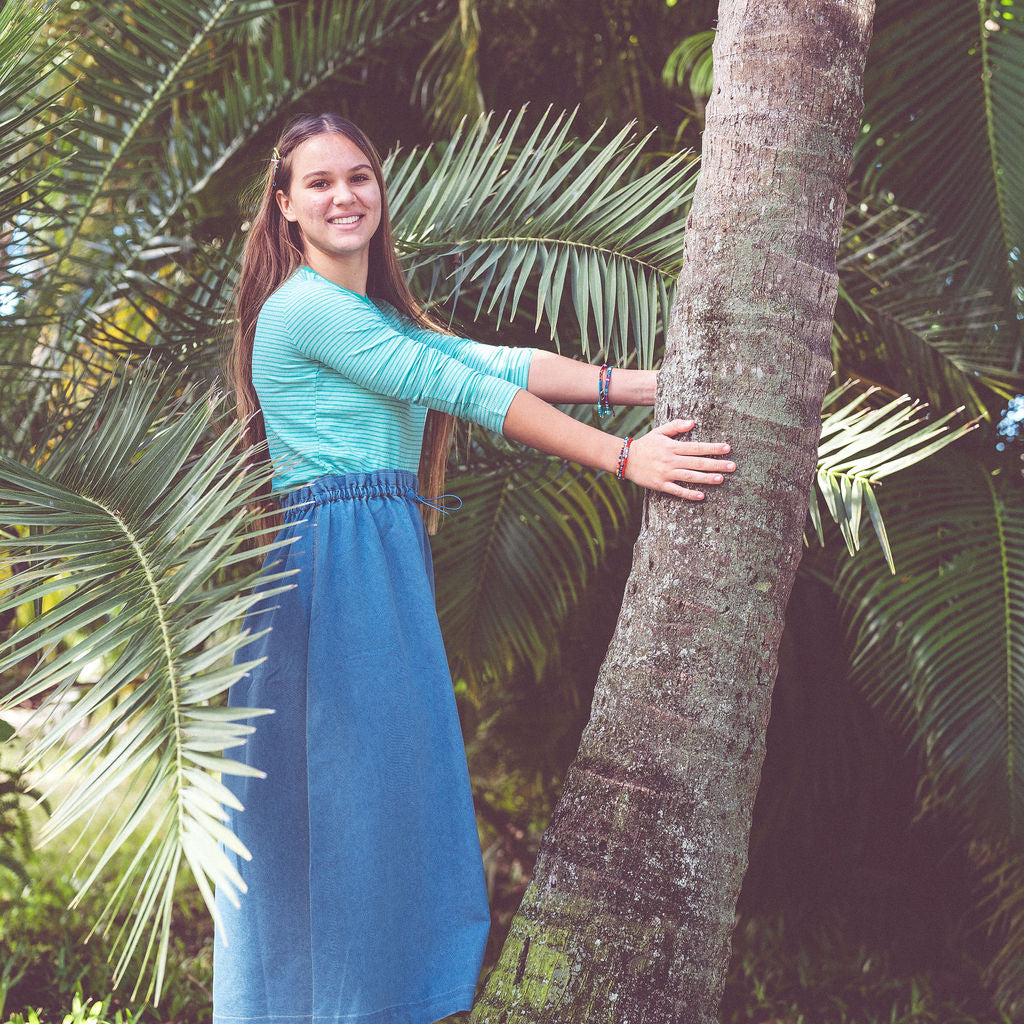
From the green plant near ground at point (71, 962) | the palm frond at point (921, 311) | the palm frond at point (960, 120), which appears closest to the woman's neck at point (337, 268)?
the palm frond at point (921, 311)

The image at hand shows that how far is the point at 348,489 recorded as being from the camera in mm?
1757

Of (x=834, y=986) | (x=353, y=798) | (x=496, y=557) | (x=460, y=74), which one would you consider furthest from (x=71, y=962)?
(x=460, y=74)

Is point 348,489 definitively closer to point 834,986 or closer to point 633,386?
point 633,386

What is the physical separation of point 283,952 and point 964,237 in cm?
254

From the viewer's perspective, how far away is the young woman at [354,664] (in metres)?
1.65

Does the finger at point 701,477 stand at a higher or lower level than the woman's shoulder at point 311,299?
lower

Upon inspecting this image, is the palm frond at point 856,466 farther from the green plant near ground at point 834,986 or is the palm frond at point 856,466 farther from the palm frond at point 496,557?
the green plant near ground at point 834,986

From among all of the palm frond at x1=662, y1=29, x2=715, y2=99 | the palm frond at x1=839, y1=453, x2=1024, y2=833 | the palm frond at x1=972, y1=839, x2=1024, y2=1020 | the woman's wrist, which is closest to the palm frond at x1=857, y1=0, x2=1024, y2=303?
the palm frond at x1=662, y1=29, x2=715, y2=99

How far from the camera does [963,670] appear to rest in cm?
A: 283

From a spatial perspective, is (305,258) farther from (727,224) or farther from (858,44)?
(858,44)

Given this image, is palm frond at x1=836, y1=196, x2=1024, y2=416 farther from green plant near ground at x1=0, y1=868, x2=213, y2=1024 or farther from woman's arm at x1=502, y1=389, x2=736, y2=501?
green plant near ground at x1=0, y1=868, x2=213, y2=1024

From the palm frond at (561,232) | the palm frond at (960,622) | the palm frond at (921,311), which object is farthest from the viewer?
the palm frond at (921,311)

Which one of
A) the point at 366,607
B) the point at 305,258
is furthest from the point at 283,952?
the point at 305,258

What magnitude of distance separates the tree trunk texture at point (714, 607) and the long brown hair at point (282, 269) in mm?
601
